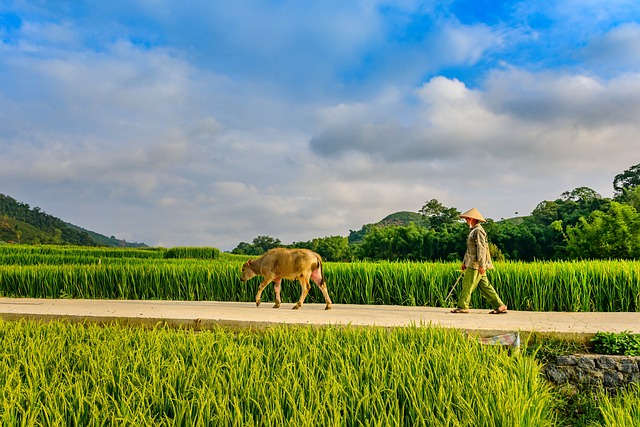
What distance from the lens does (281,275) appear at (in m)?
8.86

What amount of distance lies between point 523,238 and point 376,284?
3068 cm

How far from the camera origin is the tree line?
3366 cm

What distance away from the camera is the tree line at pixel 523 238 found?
33.7 metres

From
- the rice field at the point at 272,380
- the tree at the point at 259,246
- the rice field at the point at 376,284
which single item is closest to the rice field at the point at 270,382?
the rice field at the point at 272,380

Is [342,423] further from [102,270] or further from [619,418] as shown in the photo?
[102,270]

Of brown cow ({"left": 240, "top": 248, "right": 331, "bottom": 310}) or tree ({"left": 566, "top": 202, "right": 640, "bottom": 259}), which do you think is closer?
brown cow ({"left": 240, "top": 248, "right": 331, "bottom": 310})

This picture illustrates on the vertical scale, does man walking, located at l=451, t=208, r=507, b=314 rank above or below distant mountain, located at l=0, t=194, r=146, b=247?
below

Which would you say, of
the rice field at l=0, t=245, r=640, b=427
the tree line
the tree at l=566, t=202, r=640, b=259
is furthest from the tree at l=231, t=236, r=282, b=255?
the rice field at l=0, t=245, r=640, b=427

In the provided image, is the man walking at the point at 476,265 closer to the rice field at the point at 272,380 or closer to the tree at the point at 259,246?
the rice field at the point at 272,380

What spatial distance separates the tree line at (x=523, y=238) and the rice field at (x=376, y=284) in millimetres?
20475

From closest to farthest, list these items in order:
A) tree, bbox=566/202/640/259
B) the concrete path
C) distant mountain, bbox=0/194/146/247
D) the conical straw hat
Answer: the concrete path → the conical straw hat → tree, bbox=566/202/640/259 → distant mountain, bbox=0/194/146/247

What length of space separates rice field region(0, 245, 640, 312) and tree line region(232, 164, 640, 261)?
20.5 meters

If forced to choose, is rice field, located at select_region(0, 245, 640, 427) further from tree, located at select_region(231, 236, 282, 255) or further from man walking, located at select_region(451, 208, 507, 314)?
tree, located at select_region(231, 236, 282, 255)

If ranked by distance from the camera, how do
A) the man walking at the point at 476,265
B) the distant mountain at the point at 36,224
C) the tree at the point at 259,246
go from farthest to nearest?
the distant mountain at the point at 36,224
the tree at the point at 259,246
the man walking at the point at 476,265
